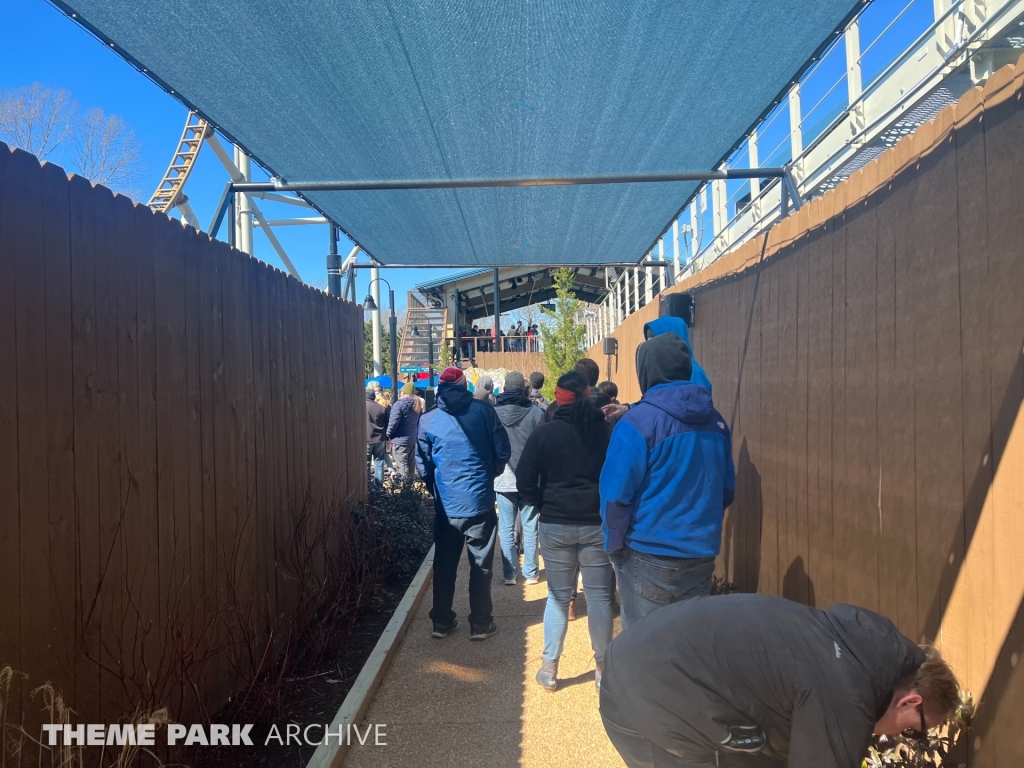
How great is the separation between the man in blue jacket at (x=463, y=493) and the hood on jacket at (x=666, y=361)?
193cm

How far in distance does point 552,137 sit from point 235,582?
3243 millimetres

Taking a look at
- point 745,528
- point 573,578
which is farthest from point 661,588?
point 745,528

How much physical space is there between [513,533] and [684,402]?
136 inches

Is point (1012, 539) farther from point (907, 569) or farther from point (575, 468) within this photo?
point (575, 468)

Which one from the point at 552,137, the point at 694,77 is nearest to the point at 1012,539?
the point at 694,77

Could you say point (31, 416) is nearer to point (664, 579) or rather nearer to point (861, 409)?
point (664, 579)

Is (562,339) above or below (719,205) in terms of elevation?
below

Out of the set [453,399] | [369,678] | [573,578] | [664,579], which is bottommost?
[369,678]

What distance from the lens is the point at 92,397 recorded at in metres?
2.60

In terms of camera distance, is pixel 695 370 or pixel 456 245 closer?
pixel 695 370

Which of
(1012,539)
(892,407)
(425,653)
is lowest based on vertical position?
(425,653)

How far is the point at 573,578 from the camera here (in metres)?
4.25

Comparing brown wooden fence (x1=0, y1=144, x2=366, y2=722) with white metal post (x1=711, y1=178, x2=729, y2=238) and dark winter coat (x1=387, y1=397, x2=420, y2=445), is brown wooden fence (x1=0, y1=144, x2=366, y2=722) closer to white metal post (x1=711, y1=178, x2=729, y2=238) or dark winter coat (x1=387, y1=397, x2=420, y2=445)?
dark winter coat (x1=387, y1=397, x2=420, y2=445)

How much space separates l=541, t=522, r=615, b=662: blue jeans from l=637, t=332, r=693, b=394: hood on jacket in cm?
111
